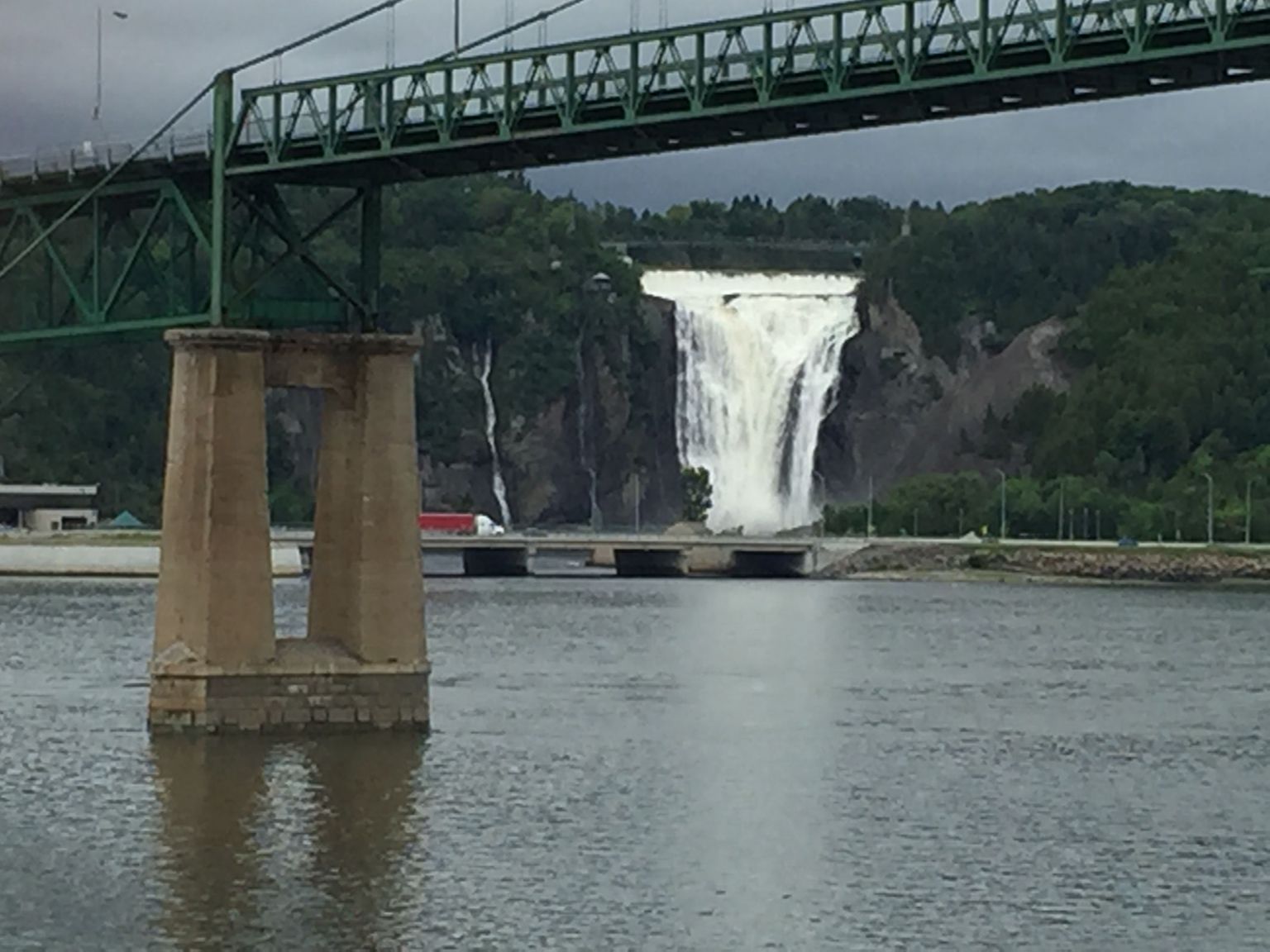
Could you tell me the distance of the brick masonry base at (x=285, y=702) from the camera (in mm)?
77250

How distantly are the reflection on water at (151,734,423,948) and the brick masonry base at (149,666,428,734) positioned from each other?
0.43 meters

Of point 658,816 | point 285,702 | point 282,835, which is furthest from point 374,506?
point 282,835

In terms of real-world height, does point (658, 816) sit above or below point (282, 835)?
below

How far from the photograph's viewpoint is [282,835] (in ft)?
214

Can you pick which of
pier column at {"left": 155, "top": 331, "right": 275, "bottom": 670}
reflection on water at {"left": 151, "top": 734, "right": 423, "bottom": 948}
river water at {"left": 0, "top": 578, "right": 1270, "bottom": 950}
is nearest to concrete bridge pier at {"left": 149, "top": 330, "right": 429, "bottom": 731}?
pier column at {"left": 155, "top": 331, "right": 275, "bottom": 670}

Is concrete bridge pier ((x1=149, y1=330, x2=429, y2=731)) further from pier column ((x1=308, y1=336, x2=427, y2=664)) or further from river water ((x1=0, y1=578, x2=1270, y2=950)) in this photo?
river water ((x1=0, y1=578, x2=1270, y2=950))

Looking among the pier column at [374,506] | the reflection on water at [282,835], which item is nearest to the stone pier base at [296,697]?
the reflection on water at [282,835]

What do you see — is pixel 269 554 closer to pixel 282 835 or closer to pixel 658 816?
pixel 658 816

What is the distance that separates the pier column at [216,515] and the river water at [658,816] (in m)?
2.41

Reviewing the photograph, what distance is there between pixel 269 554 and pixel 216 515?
1655mm

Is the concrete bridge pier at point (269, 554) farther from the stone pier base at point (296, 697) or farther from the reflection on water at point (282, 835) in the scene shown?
the reflection on water at point (282, 835)

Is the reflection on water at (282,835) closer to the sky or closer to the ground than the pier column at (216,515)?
closer to the ground

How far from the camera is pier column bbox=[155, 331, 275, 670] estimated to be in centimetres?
7712

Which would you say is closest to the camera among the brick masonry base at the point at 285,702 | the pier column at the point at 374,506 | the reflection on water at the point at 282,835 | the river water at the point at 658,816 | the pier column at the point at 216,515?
the reflection on water at the point at 282,835
